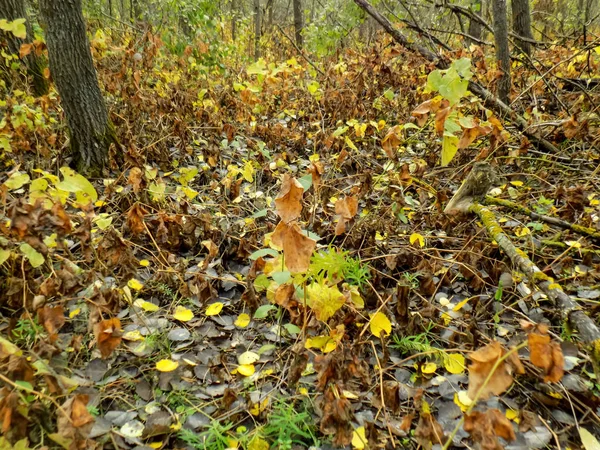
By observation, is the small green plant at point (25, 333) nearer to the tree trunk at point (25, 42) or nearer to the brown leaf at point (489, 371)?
the brown leaf at point (489, 371)

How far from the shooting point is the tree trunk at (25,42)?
12.5 ft

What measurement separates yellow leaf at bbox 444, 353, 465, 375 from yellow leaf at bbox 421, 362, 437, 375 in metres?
0.05

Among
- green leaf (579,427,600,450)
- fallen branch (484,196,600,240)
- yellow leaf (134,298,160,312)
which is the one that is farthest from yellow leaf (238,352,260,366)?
fallen branch (484,196,600,240)

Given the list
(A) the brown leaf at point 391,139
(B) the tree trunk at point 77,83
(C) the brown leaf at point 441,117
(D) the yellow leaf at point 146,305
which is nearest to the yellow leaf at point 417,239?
(A) the brown leaf at point 391,139

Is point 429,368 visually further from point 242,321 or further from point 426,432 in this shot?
point 242,321

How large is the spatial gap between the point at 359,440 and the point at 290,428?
24 cm

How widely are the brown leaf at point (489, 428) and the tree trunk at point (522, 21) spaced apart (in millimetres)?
4809

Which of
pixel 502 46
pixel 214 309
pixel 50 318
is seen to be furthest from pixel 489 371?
pixel 502 46

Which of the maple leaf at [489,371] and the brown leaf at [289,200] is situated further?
the brown leaf at [289,200]

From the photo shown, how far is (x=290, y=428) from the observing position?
1404mm

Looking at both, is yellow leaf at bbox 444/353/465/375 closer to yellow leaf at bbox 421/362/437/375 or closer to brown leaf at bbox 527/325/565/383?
yellow leaf at bbox 421/362/437/375

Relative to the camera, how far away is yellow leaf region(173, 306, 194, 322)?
179cm

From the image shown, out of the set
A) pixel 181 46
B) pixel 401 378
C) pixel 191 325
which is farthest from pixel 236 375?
pixel 181 46

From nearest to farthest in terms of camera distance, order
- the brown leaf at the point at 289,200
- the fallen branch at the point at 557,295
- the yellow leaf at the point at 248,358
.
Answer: the brown leaf at the point at 289,200, the fallen branch at the point at 557,295, the yellow leaf at the point at 248,358
